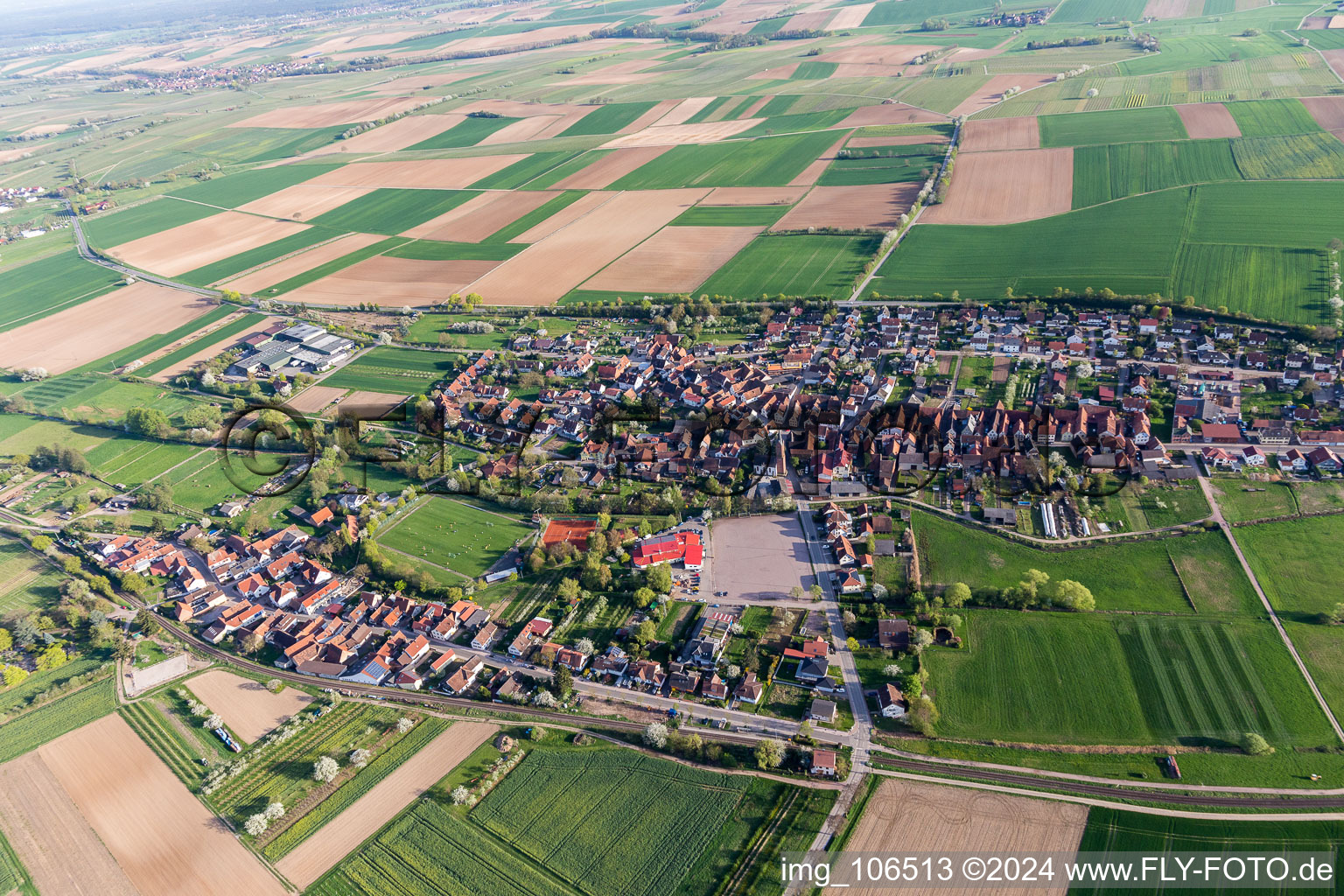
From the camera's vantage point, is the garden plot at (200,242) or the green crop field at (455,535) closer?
the green crop field at (455,535)

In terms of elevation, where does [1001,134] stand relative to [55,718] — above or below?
above

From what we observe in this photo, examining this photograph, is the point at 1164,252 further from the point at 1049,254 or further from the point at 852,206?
the point at 852,206

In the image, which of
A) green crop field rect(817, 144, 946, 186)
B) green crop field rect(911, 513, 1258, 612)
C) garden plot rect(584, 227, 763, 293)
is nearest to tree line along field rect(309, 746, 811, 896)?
green crop field rect(911, 513, 1258, 612)

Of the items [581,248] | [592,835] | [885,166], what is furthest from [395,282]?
[592,835]

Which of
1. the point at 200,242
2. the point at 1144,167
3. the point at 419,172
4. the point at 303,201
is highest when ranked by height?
the point at 419,172

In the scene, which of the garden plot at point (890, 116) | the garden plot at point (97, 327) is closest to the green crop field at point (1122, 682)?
the garden plot at point (97, 327)

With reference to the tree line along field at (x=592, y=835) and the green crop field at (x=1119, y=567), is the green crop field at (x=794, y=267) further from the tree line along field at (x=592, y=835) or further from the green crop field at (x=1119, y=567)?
the tree line along field at (x=592, y=835)

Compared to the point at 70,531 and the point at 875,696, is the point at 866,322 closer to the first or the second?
the point at 875,696

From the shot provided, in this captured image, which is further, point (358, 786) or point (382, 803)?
point (358, 786)
